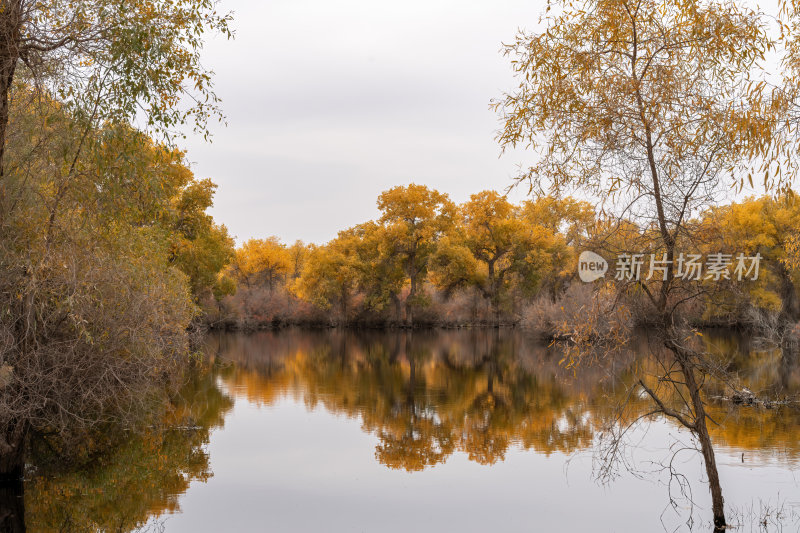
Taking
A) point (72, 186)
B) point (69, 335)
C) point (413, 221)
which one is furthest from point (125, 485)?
point (413, 221)

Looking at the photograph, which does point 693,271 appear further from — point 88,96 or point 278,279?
point 278,279

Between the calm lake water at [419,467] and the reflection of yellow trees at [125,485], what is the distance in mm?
34

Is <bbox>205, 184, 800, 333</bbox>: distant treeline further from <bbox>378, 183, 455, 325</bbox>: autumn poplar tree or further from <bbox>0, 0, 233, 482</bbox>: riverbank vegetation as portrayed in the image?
<bbox>0, 0, 233, 482</bbox>: riverbank vegetation

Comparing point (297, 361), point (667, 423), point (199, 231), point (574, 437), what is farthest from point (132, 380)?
point (199, 231)

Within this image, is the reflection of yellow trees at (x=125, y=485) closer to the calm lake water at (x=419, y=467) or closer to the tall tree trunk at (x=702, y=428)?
the calm lake water at (x=419, y=467)

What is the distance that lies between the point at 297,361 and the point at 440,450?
18516 mm

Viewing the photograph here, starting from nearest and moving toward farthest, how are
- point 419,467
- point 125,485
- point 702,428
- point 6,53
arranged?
point 702,428
point 6,53
point 125,485
point 419,467

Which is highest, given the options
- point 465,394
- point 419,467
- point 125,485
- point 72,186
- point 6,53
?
point 6,53

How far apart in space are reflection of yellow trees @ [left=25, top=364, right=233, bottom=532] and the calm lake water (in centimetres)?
3

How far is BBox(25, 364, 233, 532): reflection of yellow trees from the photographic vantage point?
32.9 feet

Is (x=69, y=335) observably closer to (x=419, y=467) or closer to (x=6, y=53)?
(x=6, y=53)

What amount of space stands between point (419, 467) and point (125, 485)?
203 inches

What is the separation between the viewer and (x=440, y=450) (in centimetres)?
1500

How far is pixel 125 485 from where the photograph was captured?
11648 mm
